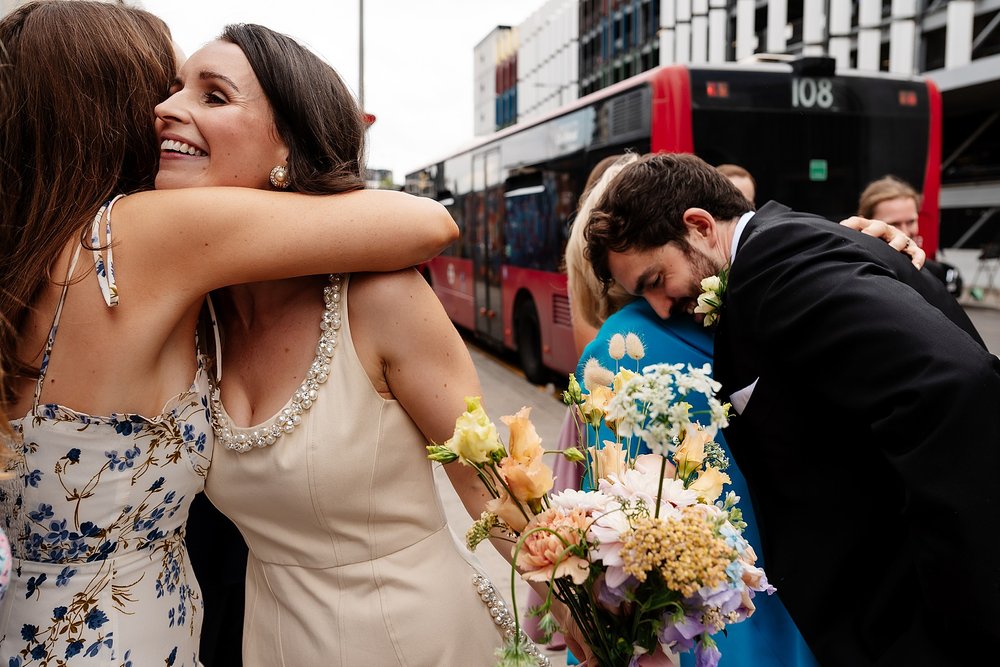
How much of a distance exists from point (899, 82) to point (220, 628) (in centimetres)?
768

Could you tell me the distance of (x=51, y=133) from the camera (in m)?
1.46

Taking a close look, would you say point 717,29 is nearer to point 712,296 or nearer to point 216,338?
point 712,296

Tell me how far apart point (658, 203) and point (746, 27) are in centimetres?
3397

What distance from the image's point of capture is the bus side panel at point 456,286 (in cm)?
1365

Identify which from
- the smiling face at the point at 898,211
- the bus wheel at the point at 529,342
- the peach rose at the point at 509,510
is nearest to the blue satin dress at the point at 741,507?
the peach rose at the point at 509,510

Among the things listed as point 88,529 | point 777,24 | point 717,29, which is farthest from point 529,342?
point 717,29

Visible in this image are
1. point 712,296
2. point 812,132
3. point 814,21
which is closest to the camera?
point 712,296

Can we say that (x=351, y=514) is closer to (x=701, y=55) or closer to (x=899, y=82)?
(x=899, y=82)

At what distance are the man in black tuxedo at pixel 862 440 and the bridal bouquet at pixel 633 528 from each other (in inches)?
14.5

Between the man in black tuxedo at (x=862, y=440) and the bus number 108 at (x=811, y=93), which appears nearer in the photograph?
the man in black tuxedo at (x=862, y=440)

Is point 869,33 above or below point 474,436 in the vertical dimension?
above

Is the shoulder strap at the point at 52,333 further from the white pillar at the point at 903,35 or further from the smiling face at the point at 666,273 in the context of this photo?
the white pillar at the point at 903,35

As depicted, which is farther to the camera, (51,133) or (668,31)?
(668,31)

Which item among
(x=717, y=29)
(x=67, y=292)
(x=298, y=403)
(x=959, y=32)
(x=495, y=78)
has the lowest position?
(x=298, y=403)
